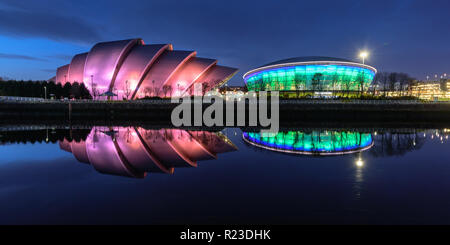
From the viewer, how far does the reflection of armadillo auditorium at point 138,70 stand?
155 ft

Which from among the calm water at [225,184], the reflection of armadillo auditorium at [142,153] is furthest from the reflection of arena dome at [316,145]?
the reflection of armadillo auditorium at [142,153]

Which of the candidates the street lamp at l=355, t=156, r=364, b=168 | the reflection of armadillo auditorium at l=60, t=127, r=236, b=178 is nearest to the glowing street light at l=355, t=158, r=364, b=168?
the street lamp at l=355, t=156, r=364, b=168

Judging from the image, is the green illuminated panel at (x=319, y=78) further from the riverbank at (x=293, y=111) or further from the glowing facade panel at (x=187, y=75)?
the riverbank at (x=293, y=111)

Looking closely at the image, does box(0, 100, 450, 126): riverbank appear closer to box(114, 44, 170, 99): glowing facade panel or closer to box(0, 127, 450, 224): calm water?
box(114, 44, 170, 99): glowing facade panel

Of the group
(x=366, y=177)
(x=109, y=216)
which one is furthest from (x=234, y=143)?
(x=109, y=216)

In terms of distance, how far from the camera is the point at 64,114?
3912 centimetres

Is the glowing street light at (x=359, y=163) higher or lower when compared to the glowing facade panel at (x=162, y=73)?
lower

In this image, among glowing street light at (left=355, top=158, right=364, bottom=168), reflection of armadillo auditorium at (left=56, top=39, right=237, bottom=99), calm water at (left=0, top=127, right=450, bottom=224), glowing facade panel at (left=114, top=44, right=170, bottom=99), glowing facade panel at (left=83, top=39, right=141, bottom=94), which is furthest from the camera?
reflection of armadillo auditorium at (left=56, top=39, right=237, bottom=99)

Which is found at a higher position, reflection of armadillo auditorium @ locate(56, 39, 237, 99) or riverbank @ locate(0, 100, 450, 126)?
reflection of armadillo auditorium @ locate(56, 39, 237, 99)

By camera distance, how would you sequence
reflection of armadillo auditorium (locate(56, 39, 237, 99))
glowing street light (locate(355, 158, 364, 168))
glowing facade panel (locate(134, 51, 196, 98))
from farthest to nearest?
1. glowing facade panel (locate(134, 51, 196, 98))
2. reflection of armadillo auditorium (locate(56, 39, 237, 99))
3. glowing street light (locate(355, 158, 364, 168))

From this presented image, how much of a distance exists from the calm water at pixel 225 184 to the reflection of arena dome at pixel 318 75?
3890cm

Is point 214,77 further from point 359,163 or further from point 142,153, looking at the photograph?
point 359,163

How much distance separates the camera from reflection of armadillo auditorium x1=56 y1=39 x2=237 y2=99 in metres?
47.3

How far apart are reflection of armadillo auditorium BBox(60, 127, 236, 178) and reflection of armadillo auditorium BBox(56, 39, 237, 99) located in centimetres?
3082
